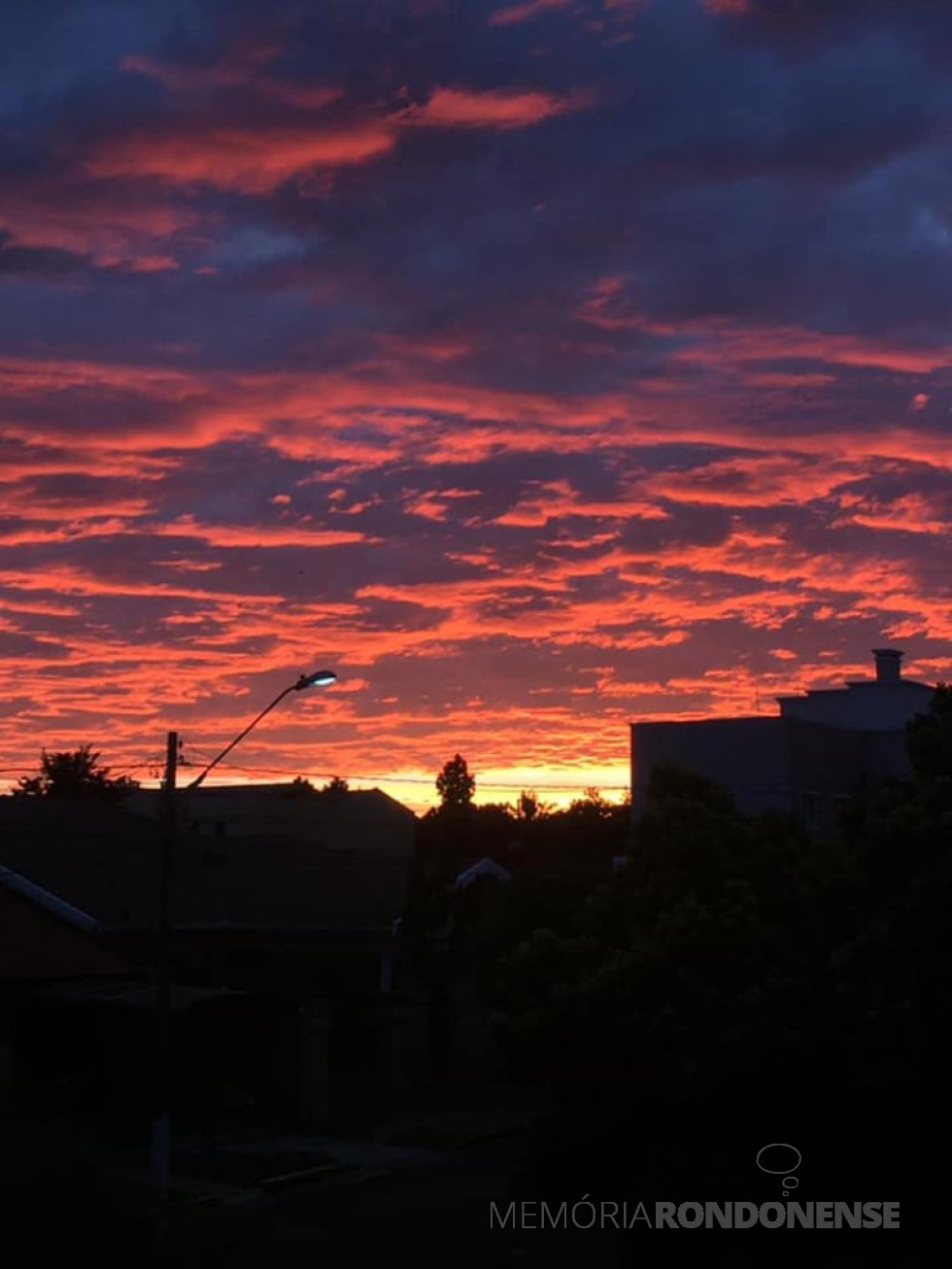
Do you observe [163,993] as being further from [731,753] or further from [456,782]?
[456,782]

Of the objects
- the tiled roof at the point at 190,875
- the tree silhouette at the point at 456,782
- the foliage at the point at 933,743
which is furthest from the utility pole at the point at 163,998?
the tree silhouette at the point at 456,782

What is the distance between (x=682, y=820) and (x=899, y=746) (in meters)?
44.3

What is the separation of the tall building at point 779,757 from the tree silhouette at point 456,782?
86.5m

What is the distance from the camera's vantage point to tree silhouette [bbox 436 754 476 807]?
488 feet

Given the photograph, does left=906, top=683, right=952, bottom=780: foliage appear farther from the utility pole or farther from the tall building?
the tall building

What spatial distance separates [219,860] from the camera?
168 ft

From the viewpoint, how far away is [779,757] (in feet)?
192

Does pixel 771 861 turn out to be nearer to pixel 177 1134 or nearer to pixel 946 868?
pixel 946 868

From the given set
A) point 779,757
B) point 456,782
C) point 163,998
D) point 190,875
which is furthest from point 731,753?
point 456,782

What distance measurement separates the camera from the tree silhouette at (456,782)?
14888 cm

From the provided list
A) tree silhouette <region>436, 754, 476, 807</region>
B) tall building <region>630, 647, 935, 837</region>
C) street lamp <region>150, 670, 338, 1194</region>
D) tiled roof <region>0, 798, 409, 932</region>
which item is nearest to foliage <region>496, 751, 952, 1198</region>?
street lamp <region>150, 670, 338, 1194</region>

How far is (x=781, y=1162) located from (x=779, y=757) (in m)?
41.9

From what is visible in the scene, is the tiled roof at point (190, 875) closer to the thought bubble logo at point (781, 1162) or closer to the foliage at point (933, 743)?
the foliage at point (933, 743)

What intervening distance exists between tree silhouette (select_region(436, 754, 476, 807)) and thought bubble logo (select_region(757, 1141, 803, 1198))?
130 metres
